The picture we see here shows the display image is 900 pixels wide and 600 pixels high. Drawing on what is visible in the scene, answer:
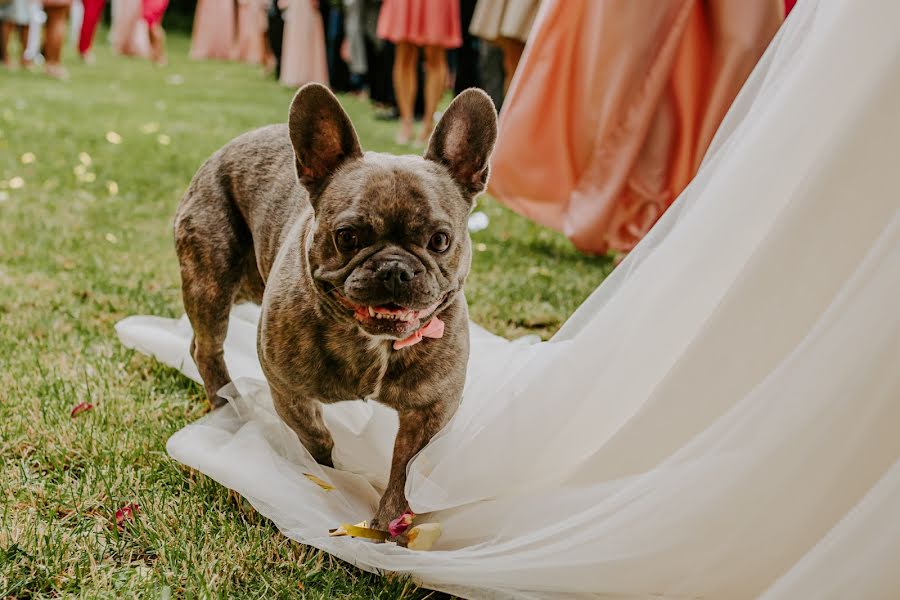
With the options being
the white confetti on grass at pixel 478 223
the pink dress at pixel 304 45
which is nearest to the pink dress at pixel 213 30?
the pink dress at pixel 304 45

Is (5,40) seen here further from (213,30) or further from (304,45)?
(213,30)

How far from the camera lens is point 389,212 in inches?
88.3

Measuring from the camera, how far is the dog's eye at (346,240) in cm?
225

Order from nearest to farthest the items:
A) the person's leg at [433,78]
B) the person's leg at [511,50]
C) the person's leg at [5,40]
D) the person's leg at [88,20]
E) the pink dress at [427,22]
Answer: the person's leg at [511,50] < the pink dress at [427,22] < the person's leg at [433,78] < the person's leg at [5,40] < the person's leg at [88,20]

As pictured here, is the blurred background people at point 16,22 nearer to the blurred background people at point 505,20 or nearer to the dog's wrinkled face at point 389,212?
the blurred background people at point 505,20

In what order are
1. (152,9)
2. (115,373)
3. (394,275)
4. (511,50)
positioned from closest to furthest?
(394,275), (115,373), (511,50), (152,9)

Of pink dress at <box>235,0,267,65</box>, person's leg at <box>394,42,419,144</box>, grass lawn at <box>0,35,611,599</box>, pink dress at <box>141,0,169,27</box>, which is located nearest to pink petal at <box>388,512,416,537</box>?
grass lawn at <box>0,35,611,599</box>

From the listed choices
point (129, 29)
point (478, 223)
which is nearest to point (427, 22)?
point (478, 223)

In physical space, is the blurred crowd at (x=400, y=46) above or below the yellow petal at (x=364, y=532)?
below

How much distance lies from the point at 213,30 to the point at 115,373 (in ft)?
74.2

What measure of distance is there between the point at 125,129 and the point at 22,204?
356 cm

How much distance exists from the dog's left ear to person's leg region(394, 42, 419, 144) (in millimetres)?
6458

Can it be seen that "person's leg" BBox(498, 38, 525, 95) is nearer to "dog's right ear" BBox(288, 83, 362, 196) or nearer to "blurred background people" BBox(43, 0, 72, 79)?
"dog's right ear" BBox(288, 83, 362, 196)

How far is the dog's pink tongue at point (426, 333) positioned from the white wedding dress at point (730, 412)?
0.89ft
